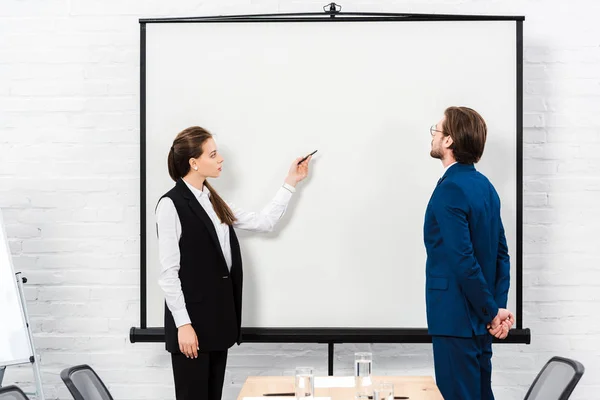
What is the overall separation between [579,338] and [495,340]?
54 cm

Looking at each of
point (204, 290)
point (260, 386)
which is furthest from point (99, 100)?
point (260, 386)

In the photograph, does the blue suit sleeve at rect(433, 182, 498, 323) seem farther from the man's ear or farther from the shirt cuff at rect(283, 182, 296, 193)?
the shirt cuff at rect(283, 182, 296, 193)

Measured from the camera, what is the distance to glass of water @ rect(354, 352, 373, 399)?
191cm

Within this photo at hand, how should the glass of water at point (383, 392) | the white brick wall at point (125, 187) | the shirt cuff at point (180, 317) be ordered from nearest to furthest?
the glass of water at point (383, 392) → the shirt cuff at point (180, 317) → the white brick wall at point (125, 187)

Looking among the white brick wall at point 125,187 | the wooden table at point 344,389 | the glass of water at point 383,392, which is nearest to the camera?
the glass of water at point 383,392

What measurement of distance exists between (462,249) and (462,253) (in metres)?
0.01

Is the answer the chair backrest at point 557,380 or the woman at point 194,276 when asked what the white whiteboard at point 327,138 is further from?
the chair backrest at point 557,380

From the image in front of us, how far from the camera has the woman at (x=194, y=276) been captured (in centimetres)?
255

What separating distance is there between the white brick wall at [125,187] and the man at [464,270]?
640mm

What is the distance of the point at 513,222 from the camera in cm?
286

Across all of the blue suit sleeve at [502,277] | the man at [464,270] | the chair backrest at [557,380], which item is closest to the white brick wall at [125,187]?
the blue suit sleeve at [502,277]

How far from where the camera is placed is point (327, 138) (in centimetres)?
286

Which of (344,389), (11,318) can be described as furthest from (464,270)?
(11,318)

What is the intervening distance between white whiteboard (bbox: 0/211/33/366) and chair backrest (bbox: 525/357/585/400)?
2.05m
